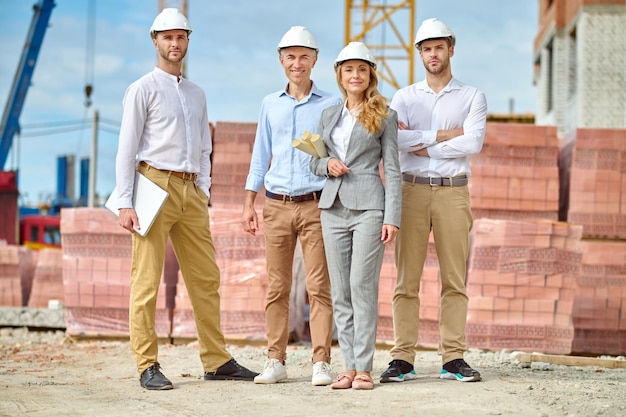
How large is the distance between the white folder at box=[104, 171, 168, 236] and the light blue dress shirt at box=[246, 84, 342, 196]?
0.60m

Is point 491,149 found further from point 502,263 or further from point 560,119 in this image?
point 560,119

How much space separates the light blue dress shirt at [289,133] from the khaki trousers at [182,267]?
429 mm

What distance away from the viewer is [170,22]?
529cm

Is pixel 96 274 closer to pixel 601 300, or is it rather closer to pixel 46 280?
pixel 46 280

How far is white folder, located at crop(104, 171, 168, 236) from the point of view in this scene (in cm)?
522

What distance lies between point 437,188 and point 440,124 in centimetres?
39

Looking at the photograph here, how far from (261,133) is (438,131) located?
108 centimetres

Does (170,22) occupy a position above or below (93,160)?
above

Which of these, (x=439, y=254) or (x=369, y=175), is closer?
(x=369, y=175)

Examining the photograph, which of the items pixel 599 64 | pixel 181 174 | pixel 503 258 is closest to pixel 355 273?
pixel 181 174

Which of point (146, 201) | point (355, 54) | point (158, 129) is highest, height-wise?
point (355, 54)

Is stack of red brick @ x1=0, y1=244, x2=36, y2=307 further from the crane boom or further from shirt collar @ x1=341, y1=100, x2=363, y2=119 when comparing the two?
the crane boom

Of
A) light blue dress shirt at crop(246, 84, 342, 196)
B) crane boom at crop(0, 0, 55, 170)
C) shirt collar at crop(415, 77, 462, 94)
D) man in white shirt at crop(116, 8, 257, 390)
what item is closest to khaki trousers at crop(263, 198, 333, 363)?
light blue dress shirt at crop(246, 84, 342, 196)

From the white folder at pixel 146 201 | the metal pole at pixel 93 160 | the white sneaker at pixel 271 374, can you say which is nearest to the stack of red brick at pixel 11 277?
the white folder at pixel 146 201
